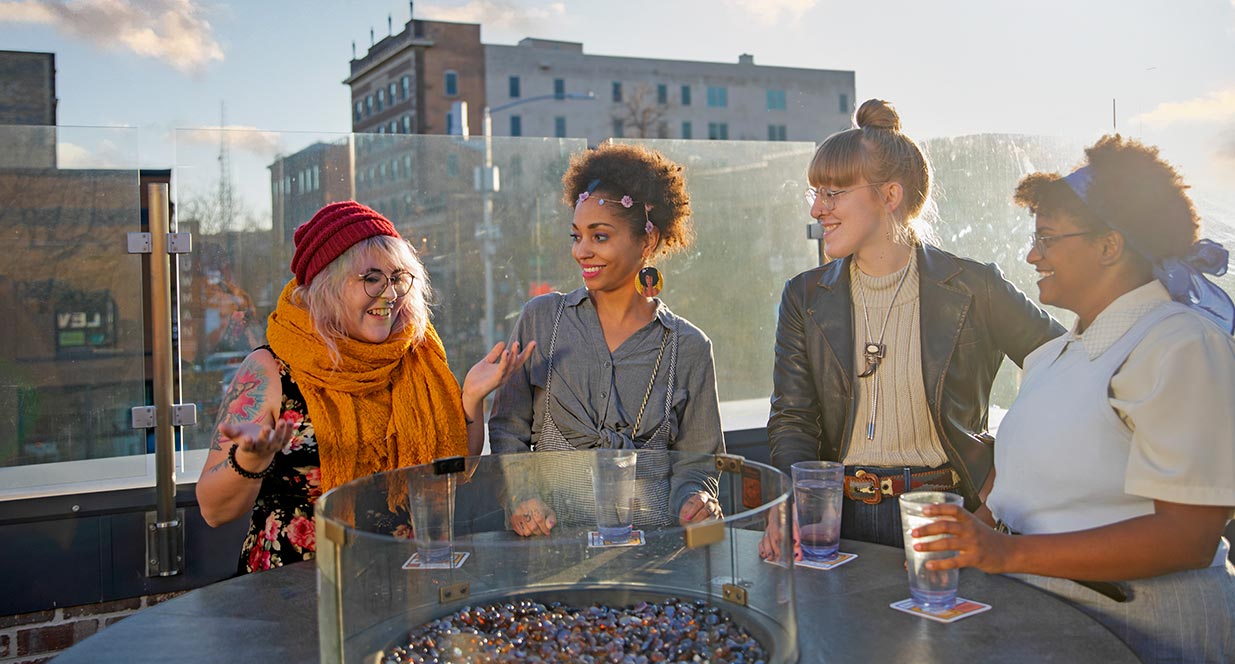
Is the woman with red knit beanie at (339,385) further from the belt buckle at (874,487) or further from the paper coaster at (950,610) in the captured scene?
the paper coaster at (950,610)

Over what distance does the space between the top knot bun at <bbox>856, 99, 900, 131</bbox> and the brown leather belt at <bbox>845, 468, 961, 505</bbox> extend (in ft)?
3.16

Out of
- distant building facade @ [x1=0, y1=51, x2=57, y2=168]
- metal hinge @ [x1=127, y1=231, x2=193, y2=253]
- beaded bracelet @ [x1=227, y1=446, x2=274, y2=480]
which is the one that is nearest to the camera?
beaded bracelet @ [x1=227, y1=446, x2=274, y2=480]

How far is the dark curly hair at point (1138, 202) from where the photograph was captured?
1911mm

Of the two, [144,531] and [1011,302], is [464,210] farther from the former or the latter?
[1011,302]

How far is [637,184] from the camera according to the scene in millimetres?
2965

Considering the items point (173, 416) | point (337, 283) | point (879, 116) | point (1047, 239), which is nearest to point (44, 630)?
point (173, 416)

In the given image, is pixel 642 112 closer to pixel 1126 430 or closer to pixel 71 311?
Result: pixel 71 311

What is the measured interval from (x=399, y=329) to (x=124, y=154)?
2.07m

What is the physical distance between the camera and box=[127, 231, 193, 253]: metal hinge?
13.2 feet

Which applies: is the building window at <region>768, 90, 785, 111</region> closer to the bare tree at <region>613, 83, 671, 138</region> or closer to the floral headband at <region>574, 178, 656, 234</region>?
the bare tree at <region>613, 83, 671, 138</region>

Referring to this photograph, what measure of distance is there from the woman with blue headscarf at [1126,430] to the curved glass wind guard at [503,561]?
33 centimetres

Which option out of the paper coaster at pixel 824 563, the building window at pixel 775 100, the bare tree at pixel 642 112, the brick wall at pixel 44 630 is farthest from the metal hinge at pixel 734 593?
the building window at pixel 775 100

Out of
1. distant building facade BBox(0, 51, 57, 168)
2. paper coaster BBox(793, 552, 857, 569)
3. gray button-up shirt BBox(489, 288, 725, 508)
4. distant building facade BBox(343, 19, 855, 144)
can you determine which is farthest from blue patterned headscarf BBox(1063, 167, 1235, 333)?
distant building facade BBox(343, 19, 855, 144)

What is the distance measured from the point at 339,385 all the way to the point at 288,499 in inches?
12.3
